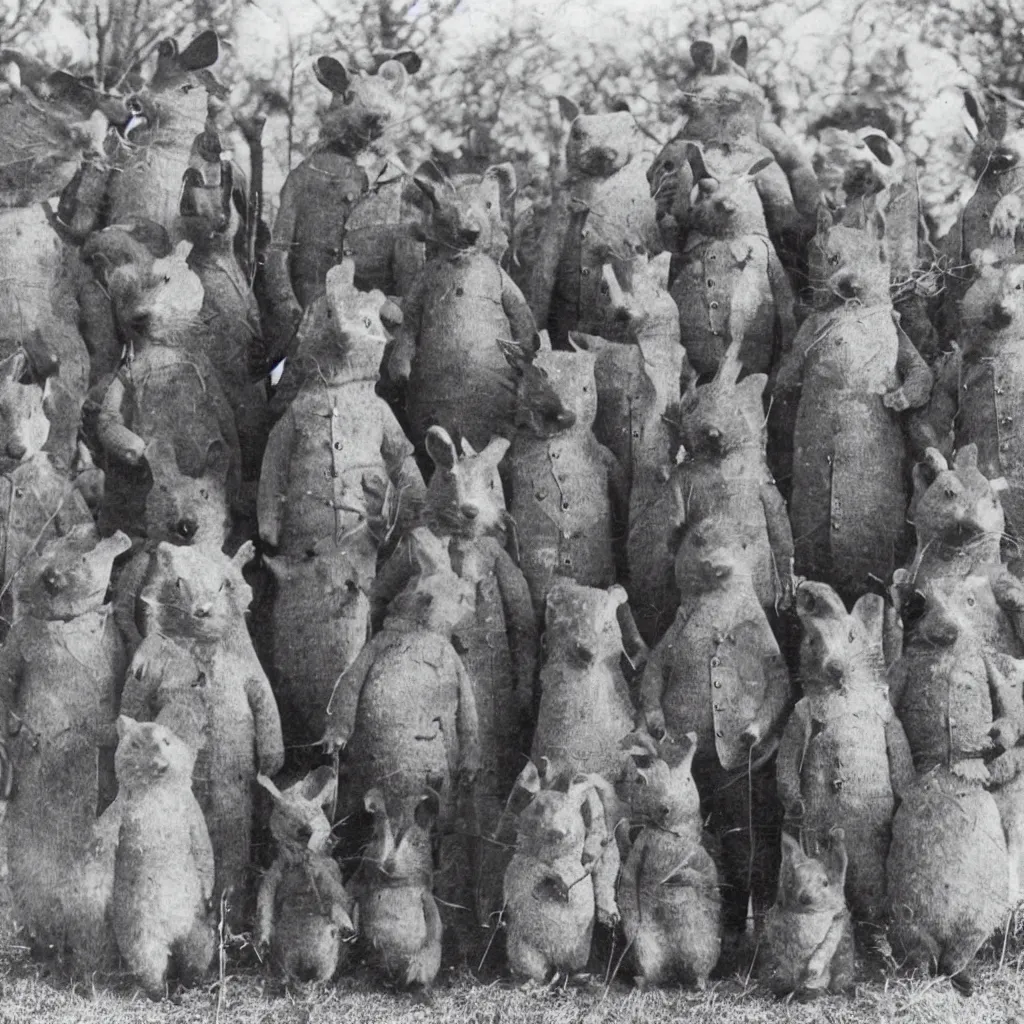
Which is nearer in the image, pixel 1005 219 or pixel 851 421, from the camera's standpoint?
pixel 851 421

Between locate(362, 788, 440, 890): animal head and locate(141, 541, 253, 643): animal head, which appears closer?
locate(362, 788, 440, 890): animal head

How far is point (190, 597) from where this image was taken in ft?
29.8

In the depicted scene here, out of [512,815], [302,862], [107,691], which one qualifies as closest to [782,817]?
[512,815]

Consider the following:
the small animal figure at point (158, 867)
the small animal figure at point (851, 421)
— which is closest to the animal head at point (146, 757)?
the small animal figure at point (158, 867)

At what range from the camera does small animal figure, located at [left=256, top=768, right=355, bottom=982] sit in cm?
859

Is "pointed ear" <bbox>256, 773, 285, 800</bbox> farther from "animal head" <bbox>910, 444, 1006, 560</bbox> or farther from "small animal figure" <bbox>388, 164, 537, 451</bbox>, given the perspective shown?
"animal head" <bbox>910, 444, 1006, 560</bbox>

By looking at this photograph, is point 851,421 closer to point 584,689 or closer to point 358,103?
point 584,689

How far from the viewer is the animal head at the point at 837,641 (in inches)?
354

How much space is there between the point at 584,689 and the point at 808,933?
4.43ft

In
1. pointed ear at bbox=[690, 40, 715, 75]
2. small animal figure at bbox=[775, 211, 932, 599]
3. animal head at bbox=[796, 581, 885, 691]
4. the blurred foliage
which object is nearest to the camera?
animal head at bbox=[796, 581, 885, 691]

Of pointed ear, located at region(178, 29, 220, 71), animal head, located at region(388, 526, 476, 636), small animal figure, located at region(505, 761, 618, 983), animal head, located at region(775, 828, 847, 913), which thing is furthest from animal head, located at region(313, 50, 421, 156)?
animal head, located at region(775, 828, 847, 913)

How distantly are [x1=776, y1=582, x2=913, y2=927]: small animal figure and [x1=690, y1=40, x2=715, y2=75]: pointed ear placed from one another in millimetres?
3412

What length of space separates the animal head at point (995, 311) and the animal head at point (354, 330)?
2567 mm

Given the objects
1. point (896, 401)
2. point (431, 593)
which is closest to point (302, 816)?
point (431, 593)
